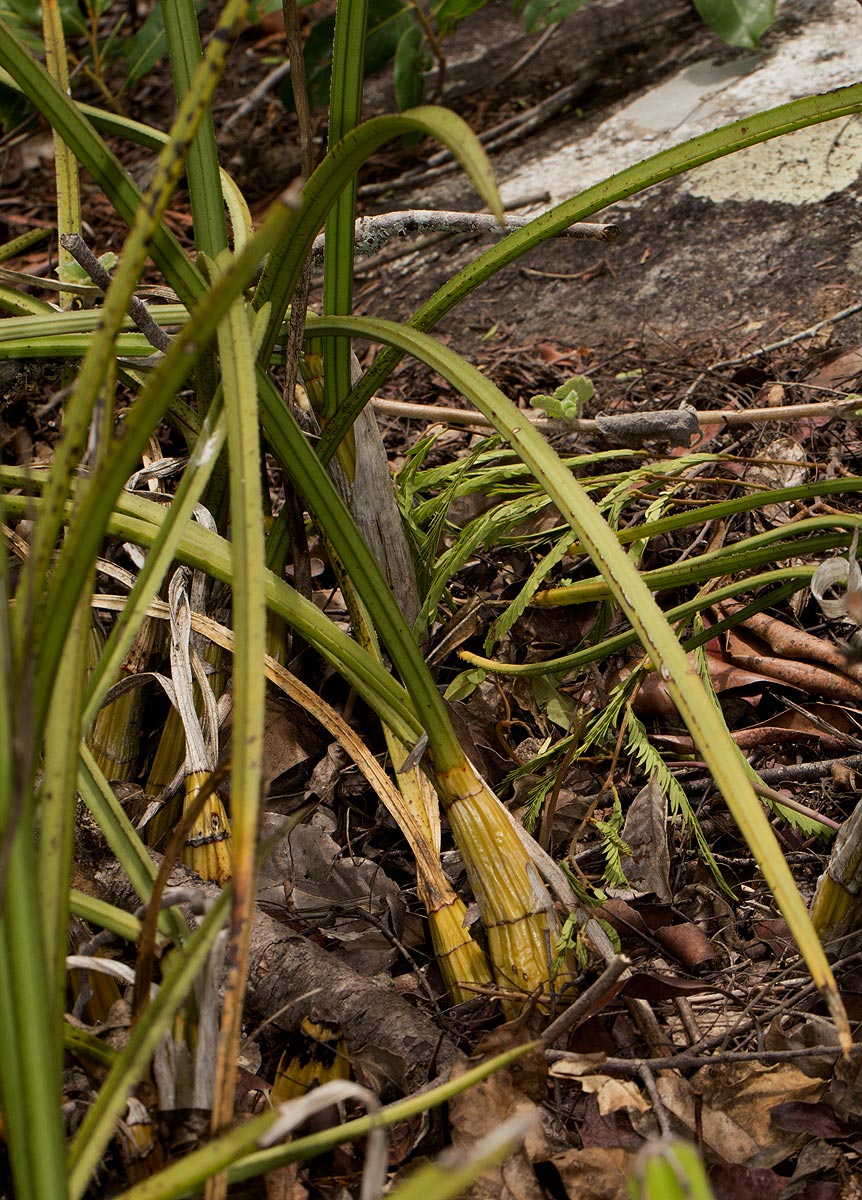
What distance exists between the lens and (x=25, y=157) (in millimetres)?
3242

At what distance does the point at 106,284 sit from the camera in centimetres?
105

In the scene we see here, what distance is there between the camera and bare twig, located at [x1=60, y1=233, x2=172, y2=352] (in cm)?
98

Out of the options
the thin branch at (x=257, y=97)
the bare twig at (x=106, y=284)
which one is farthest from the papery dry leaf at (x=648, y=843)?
the thin branch at (x=257, y=97)

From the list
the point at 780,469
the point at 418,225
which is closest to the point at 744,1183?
the point at 418,225

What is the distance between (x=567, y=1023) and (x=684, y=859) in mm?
374

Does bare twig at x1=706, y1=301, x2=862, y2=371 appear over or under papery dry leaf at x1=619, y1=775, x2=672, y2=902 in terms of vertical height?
over

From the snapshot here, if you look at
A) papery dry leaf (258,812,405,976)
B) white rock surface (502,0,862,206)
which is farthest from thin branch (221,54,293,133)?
papery dry leaf (258,812,405,976)

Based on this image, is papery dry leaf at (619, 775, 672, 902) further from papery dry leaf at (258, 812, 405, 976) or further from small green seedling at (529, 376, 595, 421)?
small green seedling at (529, 376, 595, 421)

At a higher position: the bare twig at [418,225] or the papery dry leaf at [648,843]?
the bare twig at [418,225]

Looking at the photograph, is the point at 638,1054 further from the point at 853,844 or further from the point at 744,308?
the point at 744,308

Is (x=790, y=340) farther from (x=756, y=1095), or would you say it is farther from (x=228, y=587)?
(x=756, y=1095)

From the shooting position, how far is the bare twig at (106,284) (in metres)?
0.98

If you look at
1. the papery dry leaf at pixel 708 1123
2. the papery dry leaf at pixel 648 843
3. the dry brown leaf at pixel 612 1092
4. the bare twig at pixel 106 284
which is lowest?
the papery dry leaf at pixel 708 1123

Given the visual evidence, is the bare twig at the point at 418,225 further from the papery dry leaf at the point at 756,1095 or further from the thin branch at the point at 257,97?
the thin branch at the point at 257,97
